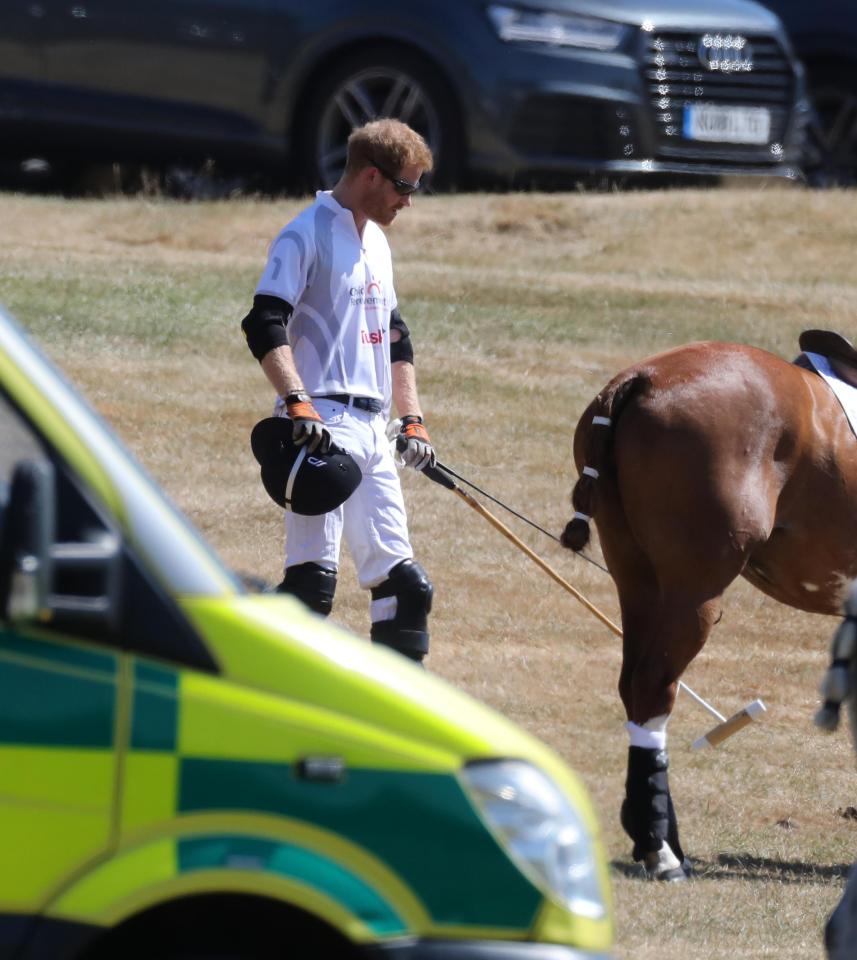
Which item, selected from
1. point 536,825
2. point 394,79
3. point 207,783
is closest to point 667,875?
point 536,825

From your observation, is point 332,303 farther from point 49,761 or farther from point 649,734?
point 49,761

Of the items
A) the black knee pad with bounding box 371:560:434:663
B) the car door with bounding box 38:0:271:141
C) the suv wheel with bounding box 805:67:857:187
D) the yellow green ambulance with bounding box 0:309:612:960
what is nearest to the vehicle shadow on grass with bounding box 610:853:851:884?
the black knee pad with bounding box 371:560:434:663

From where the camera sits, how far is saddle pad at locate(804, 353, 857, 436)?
7.46 meters

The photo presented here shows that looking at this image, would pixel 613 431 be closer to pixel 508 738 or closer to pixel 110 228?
pixel 508 738

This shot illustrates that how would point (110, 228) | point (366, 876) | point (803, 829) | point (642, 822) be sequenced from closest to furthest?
point (366, 876) < point (642, 822) < point (803, 829) < point (110, 228)

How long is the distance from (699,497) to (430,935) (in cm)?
357

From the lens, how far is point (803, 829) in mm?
7605

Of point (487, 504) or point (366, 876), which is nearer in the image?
point (366, 876)

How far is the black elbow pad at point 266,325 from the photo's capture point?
646cm

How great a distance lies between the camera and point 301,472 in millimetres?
6496

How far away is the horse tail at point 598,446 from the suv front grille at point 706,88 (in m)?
7.35

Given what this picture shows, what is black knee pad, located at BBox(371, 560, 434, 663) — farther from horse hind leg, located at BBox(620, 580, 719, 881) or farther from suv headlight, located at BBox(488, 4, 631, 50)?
suv headlight, located at BBox(488, 4, 631, 50)

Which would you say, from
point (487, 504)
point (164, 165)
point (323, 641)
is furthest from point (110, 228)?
point (323, 641)

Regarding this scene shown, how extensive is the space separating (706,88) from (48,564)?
11.5m
